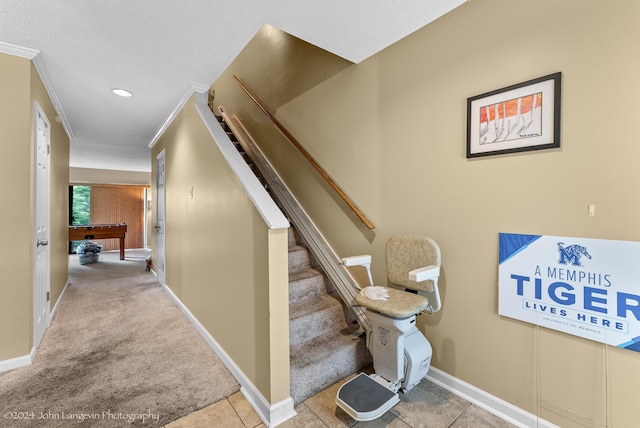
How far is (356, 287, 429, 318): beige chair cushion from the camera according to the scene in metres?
1.55

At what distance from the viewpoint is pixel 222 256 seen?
87.7 inches

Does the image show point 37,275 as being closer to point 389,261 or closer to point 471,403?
point 389,261

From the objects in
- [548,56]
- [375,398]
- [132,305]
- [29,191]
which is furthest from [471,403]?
[132,305]

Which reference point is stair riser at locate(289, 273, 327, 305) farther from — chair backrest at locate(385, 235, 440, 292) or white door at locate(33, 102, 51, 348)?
white door at locate(33, 102, 51, 348)

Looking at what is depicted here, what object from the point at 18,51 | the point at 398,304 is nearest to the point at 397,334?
the point at 398,304

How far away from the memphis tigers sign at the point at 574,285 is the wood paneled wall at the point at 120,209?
36.2 ft

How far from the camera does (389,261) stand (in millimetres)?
1985

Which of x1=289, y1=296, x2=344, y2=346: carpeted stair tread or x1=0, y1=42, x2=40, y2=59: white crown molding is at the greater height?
x1=0, y1=42, x2=40, y2=59: white crown molding

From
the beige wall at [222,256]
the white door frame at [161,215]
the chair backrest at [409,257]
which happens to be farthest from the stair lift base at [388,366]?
the white door frame at [161,215]

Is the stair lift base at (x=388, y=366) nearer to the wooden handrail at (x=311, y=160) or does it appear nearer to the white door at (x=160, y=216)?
the wooden handrail at (x=311, y=160)

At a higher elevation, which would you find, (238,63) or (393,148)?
(238,63)

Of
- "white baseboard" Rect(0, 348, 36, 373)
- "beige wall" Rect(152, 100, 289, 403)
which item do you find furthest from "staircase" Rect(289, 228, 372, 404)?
"white baseboard" Rect(0, 348, 36, 373)

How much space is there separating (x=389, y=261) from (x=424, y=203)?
475 mm

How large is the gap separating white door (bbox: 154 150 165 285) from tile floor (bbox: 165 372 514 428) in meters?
3.20
